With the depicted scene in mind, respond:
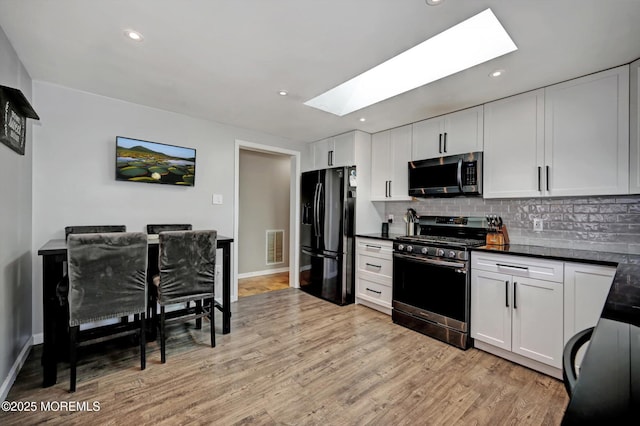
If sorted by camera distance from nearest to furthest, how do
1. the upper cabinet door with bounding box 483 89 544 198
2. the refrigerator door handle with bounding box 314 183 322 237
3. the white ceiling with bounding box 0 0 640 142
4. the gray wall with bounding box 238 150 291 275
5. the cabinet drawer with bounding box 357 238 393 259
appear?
the white ceiling with bounding box 0 0 640 142, the upper cabinet door with bounding box 483 89 544 198, the cabinet drawer with bounding box 357 238 393 259, the refrigerator door handle with bounding box 314 183 322 237, the gray wall with bounding box 238 150 291 275

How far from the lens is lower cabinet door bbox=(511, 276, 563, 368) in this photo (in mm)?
2111

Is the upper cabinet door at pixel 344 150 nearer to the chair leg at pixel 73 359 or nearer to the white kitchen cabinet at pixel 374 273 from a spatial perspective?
the white kitchen cabinet at pixel 374 273

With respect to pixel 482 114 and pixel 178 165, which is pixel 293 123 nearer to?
pixel 178 165

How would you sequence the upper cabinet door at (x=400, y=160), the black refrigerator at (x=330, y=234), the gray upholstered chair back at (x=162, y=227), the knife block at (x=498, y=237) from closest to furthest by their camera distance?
1. the knife block at (x=498, y=237)
2. the gray upholstered chair back at (x=162, y=227)
3. the upper cabinet door at (x=400, y=160)
4. the black refrigerator at (x=330, y=234)

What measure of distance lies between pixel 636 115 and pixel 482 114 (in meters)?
1.09

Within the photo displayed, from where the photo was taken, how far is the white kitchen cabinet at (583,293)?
1.91 m

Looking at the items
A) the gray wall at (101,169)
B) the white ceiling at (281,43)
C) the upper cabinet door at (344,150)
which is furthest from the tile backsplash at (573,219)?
the gray wall at (101,169)

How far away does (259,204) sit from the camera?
208 inches

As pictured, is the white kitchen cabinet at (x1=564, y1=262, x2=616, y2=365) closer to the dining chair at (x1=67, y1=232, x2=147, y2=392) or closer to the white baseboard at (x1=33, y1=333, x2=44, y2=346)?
the dining chair at (x1=67, y1=232, x2=147, y2=392)

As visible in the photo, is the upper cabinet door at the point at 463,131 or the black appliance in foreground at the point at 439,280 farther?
the upper cabinet door at the point at 463,131

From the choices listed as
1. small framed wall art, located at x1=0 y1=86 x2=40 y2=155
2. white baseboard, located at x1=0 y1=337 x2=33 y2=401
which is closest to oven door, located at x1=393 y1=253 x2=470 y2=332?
white baseboard, located at x1=0 y1=337 x2=33 y2=401

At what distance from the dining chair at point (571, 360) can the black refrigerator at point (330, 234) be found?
3037mm

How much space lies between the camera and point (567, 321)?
206 centimetres

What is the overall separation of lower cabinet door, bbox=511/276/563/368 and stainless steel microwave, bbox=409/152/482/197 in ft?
3.41
